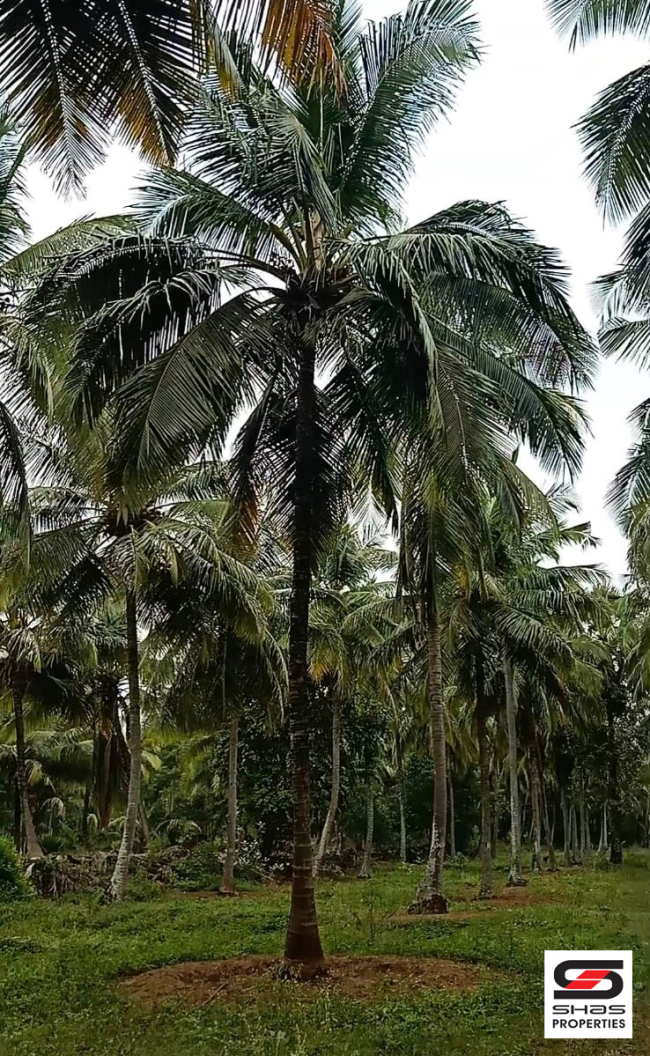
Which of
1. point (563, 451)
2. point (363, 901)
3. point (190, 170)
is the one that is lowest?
point (363, 901)

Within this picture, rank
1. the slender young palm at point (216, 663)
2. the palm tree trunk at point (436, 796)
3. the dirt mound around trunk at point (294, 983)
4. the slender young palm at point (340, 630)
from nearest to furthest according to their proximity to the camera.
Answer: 1. the dirt mound around trunk at point (294, 983)
2. the palm tree trunk at point (436, 796)
3. the slender young palm at point (216, 663)
4. the slender young palm at point (340, 630)

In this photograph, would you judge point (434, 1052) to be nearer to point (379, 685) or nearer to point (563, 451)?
point (563, 451)

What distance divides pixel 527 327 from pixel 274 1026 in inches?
260

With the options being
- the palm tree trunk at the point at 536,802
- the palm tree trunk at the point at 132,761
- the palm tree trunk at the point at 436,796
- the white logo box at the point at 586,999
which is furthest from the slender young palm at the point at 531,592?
the white logo box at the point at 586,999

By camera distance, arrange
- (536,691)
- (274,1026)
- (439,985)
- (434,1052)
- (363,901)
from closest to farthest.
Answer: (434,1052) < (274,1026) < (439,985) < (363,901) < (536,691)

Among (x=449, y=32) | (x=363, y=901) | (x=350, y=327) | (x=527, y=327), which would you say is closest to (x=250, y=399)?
(x=350, y=327)

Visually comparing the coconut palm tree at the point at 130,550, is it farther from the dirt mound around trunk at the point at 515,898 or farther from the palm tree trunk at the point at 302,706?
the dirt mound around trunk at the point at 515,898

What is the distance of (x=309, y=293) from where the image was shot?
931cm

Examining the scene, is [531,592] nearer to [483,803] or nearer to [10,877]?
[483,803]

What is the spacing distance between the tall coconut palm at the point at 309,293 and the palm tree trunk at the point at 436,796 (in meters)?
5.15

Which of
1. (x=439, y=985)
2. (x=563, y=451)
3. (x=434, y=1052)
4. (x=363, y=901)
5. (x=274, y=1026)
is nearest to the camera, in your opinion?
(x=434, y=1052)

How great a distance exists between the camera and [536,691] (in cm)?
2248

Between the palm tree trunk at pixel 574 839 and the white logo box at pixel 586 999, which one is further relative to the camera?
the palm tree trunk at pixel 574 839

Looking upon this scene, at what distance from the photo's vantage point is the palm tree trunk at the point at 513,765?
19281 millimetres
